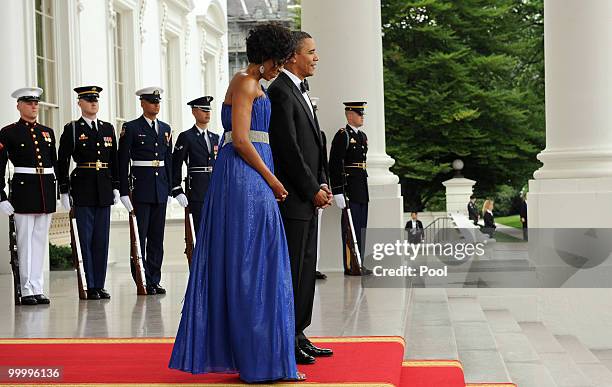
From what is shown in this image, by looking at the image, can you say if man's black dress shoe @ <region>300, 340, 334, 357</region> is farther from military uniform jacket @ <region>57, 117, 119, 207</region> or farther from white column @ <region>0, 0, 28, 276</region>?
white column @ <region>0, 0, 28, 276</region>

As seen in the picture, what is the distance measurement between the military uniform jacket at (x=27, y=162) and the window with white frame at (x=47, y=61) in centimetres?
593

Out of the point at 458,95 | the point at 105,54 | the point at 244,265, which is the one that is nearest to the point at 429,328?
the point at 244,265

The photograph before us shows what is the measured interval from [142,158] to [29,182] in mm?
1302

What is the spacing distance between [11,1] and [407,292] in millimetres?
6782

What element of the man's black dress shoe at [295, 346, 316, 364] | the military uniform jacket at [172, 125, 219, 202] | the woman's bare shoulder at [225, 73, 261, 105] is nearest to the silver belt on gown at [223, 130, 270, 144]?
the woman's bare shoulder at [225, 73, 261, 105]

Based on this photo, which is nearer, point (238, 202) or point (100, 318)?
point (238, 202)

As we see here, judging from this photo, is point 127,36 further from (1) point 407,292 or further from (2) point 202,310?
(2) point 202,310

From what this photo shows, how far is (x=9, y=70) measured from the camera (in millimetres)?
14055

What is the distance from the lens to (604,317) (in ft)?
40.7

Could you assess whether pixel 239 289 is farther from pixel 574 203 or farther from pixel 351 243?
pixel 574 203

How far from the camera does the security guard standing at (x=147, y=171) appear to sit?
436 inches

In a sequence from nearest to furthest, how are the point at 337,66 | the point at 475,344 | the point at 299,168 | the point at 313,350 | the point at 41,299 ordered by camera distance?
the point at 299,168 → the point at 313,350 → the point at 475,344 → the point at 41,299 → the point at 337,66

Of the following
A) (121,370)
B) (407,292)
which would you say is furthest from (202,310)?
(407,292)

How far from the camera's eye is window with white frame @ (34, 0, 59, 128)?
53.7ft
